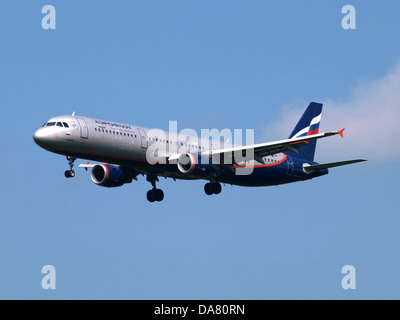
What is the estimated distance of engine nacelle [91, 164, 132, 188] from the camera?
6950cm

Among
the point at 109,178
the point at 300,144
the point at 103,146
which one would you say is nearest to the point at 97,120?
the point at 103,146

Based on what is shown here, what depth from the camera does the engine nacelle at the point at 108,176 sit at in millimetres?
69500

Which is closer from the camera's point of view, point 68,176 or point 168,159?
point 68,176

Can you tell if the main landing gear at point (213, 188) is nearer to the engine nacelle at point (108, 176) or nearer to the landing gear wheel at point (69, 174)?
the engine nacelle at point (108, 176)

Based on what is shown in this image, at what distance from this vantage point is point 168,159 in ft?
216

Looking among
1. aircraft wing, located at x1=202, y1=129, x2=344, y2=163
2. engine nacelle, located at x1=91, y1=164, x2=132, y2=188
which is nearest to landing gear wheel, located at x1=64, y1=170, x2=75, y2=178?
engine nacelle, located at x1=91, y1=164, x2=132, y2=188

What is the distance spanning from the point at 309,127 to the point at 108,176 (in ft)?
60.9

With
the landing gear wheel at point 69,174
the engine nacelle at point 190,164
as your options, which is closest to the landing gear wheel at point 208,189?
the engine nacelle at point 190,164

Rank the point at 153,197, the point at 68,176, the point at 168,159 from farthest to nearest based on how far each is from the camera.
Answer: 1. the point at 153,197
2. the point at 168,159
3. the point at 68,176

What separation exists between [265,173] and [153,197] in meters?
8.91

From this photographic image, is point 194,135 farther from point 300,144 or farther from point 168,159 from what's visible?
point 300,144

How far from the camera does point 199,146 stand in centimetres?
6831

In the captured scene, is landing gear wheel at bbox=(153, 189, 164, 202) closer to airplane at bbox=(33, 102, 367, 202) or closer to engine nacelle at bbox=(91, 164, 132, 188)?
airplane at bbox=(33, 102, 367, 202)

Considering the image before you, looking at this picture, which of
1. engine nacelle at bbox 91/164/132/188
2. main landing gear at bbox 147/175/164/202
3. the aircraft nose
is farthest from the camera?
main landing gear at bbox 147/175/164/202
